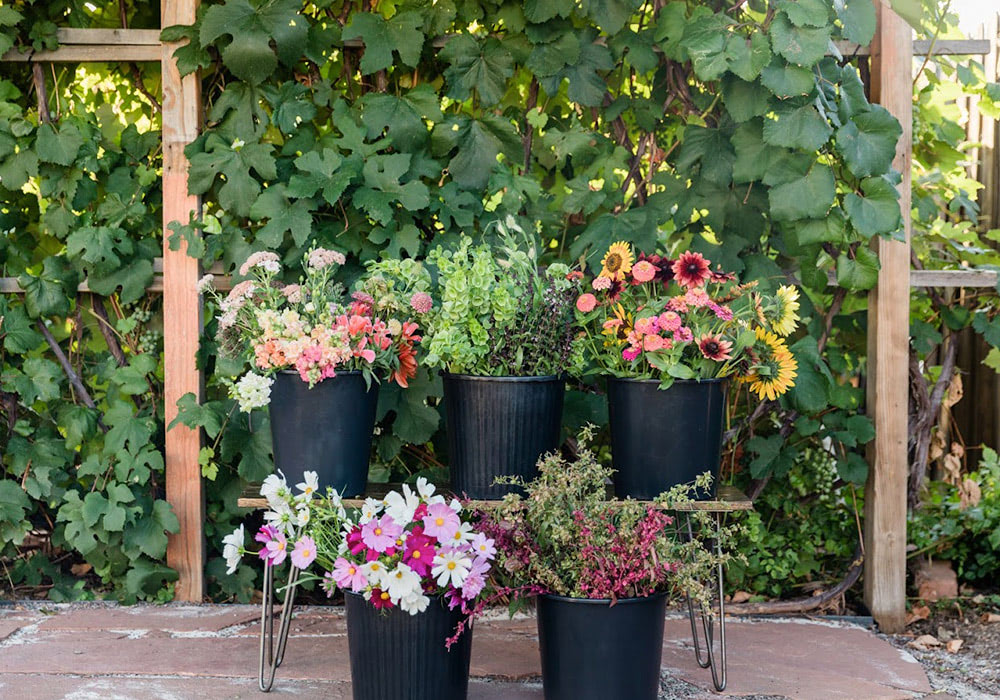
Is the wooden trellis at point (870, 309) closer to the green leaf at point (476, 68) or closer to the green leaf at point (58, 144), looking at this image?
the green leaf at point (58, 144)

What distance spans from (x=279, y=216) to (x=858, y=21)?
4.91ft

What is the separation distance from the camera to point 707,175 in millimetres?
2514

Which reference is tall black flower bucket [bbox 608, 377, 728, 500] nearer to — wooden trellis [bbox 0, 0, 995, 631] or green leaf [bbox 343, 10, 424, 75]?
wooden trellis [bbox 0, 0, 995, 631]

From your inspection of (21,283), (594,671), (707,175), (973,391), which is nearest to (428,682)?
(594,671)

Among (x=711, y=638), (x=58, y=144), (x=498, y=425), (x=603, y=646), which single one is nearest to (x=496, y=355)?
(x=498, y=425)

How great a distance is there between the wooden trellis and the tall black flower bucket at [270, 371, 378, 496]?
0.72 meters

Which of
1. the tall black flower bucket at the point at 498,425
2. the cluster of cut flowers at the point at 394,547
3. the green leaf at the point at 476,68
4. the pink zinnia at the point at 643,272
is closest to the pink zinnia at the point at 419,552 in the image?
the cluster of cut flowers at the point at 394,547

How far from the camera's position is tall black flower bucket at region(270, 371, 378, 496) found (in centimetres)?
203

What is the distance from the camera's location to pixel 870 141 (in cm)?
234

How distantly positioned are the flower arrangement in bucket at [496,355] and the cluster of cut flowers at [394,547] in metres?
0.21

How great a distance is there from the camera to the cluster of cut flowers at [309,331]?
1.97 metres

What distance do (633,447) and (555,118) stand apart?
1.11 meters

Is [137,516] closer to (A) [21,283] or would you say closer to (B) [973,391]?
(A) [21,283]

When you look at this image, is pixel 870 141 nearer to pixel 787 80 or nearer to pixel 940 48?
pixel 787 80
